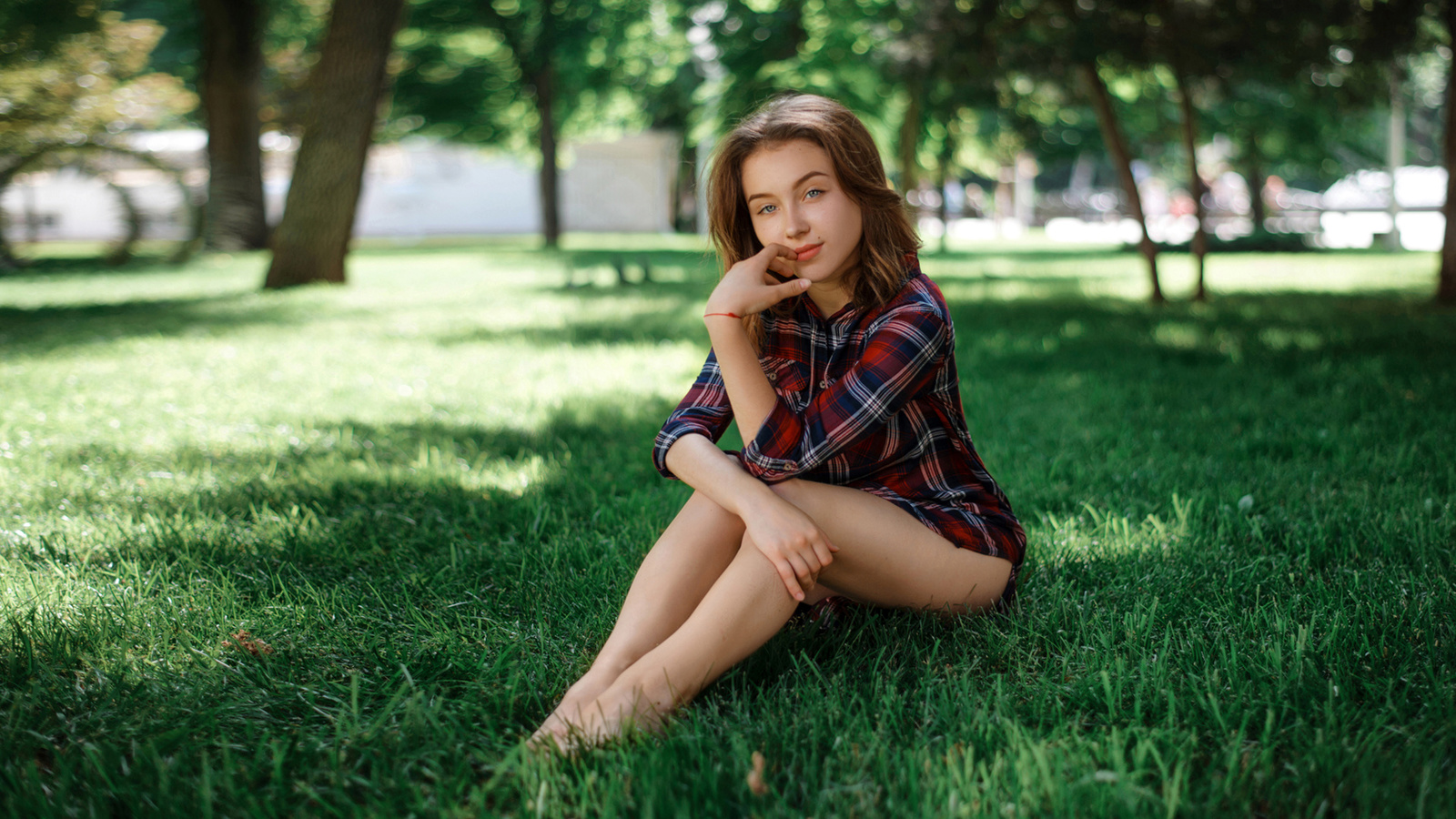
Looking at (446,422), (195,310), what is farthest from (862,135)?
(195,310)

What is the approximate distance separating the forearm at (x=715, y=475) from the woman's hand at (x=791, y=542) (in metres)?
0.04

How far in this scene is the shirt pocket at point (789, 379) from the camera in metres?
2.38

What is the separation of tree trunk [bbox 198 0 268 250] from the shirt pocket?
54.7ft

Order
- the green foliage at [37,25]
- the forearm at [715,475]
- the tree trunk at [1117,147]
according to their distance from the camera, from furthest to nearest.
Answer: the green foliage at [37,25] < the tree trunk at [1117,147] < the forearm at [715,475]

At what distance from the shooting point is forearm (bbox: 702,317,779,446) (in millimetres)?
2121

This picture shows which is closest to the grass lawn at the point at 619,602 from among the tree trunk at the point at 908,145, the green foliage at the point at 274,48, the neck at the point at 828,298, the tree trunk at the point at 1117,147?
the neck at the point at 828,298

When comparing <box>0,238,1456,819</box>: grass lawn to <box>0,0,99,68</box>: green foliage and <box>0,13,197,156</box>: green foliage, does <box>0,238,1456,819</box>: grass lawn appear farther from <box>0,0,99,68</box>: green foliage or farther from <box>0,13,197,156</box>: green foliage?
<box>0,13,197,156</box>: green foliage

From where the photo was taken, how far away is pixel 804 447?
6.73ft

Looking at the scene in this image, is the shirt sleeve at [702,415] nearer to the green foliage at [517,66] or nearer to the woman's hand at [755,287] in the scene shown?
the woman's hand at [755,287]

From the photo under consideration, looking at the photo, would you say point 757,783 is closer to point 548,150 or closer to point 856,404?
point 856,404

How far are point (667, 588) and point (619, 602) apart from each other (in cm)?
58

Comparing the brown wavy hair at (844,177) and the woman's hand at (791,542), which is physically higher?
the brown wavy hair at (844,177)

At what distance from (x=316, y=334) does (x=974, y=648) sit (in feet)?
22.5

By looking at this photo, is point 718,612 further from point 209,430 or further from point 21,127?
point 21,127
